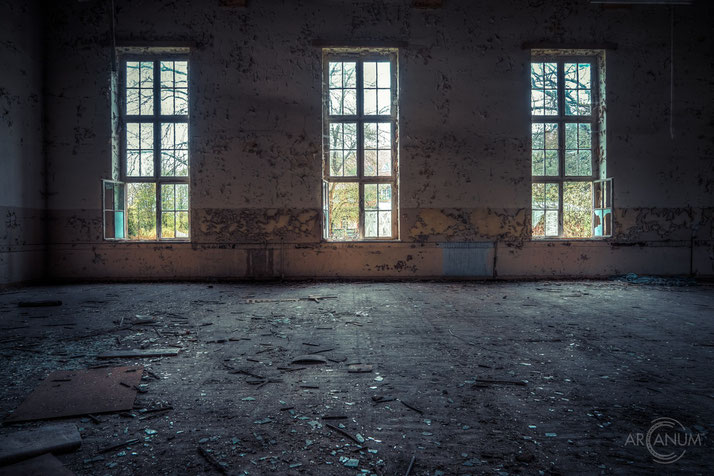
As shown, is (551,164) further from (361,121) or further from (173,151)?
(173,151)

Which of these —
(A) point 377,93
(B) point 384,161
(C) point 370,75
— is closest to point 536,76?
(A) point 377,93

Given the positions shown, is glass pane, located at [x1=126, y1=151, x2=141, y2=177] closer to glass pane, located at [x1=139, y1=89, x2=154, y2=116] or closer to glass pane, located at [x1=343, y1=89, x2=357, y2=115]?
glass pane, located at [x1=139, y1=89, x2=154, y2=116]

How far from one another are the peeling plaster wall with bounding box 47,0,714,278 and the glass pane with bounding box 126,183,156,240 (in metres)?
0.34

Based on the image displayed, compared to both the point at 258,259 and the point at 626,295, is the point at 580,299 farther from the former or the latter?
the point at 258,259

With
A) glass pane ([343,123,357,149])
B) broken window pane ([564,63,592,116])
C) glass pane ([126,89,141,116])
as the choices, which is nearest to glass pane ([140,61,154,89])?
glass pane ([126,89,141,116])

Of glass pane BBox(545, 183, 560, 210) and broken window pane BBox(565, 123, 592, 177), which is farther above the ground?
broken window pane BBox(565, 123, 592, 177)

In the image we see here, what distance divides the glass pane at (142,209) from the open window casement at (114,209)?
11cm

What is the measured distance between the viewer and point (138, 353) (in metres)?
2.81

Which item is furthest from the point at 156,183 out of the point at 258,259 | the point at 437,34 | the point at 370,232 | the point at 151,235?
the point at 437,34

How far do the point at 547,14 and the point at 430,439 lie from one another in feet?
25.5

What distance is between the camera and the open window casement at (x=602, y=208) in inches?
275

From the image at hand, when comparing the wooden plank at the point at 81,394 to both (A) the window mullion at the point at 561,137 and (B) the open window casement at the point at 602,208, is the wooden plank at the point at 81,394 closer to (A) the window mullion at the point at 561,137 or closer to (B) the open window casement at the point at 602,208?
(A) the window mullion at the point at 561,137

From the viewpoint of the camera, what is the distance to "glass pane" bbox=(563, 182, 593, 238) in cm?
718

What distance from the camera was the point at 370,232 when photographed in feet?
23.3
